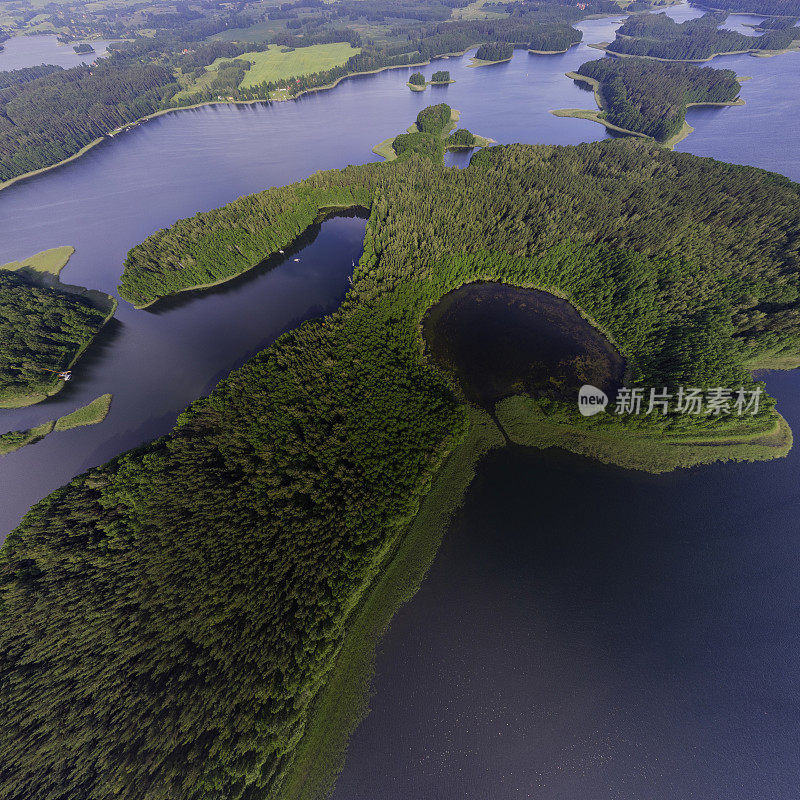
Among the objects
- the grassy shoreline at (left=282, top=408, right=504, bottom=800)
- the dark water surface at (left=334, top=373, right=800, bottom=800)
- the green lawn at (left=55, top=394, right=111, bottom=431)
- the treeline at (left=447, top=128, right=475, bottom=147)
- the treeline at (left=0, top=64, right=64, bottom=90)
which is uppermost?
the treeline at (left=0, top=64, right=64, bottom=90)

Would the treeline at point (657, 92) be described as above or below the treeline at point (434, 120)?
below

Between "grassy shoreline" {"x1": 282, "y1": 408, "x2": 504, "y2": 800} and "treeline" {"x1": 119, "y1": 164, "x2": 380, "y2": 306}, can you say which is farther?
"treeline" {"x1": 119, "y1": 164, "x2": 380, "y2": 306}

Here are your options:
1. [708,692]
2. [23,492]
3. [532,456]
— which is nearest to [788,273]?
[532,456]

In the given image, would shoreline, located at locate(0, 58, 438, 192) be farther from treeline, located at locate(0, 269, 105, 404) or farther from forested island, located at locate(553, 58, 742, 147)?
forested island, located at locate(553, 58, 742, 147)

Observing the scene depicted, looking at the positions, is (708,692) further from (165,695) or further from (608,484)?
(165,695)

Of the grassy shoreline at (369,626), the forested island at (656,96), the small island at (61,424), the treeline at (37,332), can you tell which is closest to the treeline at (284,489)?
the grassy shoreline at (369,626)

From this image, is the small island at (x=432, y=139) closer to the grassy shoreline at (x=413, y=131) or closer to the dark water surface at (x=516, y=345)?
the grassy shoreline at (x=413, y=131)

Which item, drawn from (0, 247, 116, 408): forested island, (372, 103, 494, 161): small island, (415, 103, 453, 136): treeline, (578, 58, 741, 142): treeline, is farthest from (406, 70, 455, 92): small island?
(0, 247, 116, 408): forested island
